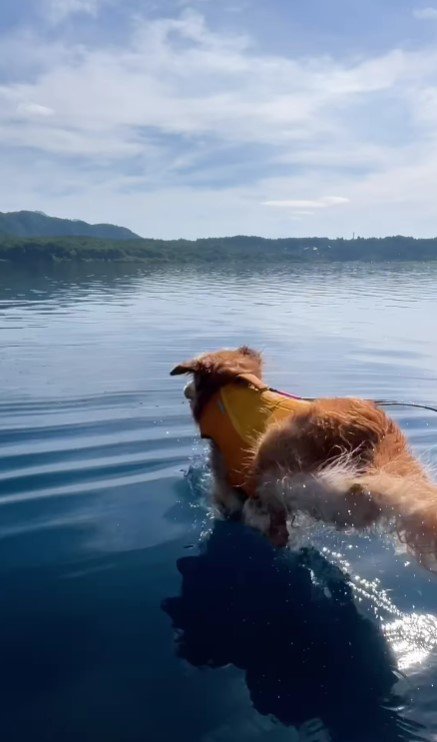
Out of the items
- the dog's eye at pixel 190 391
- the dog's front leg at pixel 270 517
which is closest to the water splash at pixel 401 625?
the dog's front leg at pixel 270 517

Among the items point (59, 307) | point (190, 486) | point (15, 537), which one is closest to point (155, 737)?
point (15, 537)

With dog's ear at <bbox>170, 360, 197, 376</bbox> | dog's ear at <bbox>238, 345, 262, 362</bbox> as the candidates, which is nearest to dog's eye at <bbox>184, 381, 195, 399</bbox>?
dog's ear at <bbox>170, 360, 197, 376</bbox>

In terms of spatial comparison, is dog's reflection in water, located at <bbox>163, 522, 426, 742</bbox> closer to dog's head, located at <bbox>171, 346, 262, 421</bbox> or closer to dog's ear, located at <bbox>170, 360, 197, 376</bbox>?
dog's head, located at <bbox>171, 346, 262, 421</bbox>

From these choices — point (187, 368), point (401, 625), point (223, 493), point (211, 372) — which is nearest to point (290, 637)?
point (401, 625)

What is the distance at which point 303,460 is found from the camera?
4000mm

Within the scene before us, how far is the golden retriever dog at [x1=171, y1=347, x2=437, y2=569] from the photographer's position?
10.7 ft

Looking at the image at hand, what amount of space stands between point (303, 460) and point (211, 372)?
1.77 metres

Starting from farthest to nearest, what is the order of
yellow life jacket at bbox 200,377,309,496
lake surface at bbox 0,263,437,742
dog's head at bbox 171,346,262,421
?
dog's head at bbox 171,346,262,421, yellow life jacket at bbox 200,377,309,496, lake surface at bbox 0,263,437,742

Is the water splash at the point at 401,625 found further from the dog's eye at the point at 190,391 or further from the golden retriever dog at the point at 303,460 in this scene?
the dog's eye at the point at 190,391

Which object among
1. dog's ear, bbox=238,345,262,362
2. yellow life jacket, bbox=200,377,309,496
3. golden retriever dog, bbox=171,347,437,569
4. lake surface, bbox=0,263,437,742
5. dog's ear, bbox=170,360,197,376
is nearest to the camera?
lake surface, bbox=0,263,437,742

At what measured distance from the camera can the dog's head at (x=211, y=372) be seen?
555 centimetres

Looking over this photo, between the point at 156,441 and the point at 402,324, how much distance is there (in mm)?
14987

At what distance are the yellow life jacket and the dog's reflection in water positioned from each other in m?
0.57

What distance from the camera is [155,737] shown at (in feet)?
9.73
